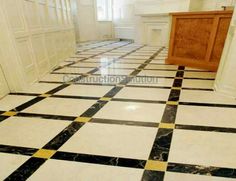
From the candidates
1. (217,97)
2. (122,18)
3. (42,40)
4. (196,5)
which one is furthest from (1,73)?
(122,18)

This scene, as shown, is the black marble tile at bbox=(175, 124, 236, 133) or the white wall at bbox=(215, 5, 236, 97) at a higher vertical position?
the white wall at bbox=(215, 5, 236, 97)

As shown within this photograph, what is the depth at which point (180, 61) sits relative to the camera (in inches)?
136

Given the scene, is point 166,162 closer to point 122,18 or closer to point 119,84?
point 119,84

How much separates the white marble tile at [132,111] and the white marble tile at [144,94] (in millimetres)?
169

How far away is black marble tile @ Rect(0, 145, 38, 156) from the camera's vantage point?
1226 millimetres

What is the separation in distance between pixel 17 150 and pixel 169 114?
3.86 feet

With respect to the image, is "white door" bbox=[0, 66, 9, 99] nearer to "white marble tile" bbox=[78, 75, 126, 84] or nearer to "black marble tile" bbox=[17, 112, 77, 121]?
"black marble tile" bbox=[17, 112, 77, 121]

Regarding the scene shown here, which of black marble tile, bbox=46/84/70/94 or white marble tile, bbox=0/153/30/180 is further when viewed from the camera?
black marble tile, bbox=46/84/70/94

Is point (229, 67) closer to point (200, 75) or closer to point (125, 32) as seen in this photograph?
point (200, 75)

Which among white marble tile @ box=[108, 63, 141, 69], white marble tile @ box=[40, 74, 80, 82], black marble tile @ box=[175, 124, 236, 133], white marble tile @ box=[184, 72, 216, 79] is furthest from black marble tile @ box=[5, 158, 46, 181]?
white marble tile @ box=[108, 63, 141, 69]

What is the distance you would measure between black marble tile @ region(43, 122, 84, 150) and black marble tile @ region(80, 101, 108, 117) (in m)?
0.16

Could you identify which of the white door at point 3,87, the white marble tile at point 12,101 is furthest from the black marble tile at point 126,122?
the white door at point 3,87

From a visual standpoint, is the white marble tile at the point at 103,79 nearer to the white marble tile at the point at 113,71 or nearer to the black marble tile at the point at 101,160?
the white marble tile at the point at 113,71

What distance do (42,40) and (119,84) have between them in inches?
59.4
